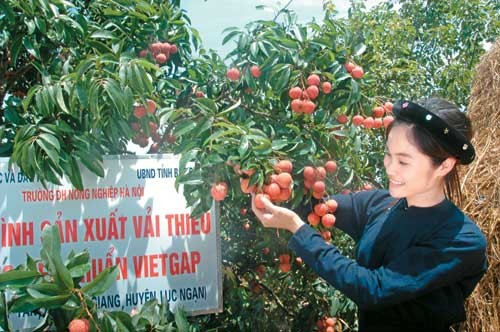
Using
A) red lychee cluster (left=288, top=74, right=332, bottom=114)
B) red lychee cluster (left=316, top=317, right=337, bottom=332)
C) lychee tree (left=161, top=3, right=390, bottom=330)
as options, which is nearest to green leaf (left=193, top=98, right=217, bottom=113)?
lychee tree (left=161, top=3, right=390, bottom=330)

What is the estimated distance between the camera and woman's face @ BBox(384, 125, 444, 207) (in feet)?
5.74

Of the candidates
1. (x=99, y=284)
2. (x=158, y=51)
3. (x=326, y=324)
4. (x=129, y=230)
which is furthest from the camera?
(x=326, y=324)

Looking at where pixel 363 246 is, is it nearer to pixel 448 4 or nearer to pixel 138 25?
pixel 138 25

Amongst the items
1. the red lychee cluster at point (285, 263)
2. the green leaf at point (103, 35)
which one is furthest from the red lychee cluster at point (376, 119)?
the green leaf at point (103, 35)

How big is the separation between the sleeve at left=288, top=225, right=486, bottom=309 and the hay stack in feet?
3.89

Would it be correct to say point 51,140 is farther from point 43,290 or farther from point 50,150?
point 43,290

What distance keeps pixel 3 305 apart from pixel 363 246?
107 cm

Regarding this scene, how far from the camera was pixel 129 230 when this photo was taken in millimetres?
2291

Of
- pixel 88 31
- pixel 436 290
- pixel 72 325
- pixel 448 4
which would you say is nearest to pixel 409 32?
pixel 448 4

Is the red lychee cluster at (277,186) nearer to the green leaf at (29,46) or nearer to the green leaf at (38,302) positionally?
the green leaf at (38,302)

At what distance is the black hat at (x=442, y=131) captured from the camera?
5.58ft

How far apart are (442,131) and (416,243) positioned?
334 mm

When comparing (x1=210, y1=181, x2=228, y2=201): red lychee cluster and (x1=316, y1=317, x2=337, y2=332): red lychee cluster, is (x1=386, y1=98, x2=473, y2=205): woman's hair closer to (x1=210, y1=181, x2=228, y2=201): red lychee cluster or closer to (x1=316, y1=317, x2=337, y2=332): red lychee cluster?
(x1=210, y1=181, x2=228, y2=201): red lychee cluster

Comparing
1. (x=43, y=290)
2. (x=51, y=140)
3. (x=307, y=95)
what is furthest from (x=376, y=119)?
(x=43, y=290)
